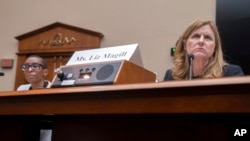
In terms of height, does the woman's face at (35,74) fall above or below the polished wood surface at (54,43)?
below

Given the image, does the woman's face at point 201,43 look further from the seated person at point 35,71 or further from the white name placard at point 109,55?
the seated person at point 35,71

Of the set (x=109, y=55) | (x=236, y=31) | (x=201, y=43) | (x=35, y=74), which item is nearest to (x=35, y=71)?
(x=35, y=74)

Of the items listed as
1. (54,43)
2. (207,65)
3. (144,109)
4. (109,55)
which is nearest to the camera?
(144,109)

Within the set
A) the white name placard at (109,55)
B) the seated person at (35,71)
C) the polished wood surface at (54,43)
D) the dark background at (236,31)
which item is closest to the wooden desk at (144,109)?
the white name placard at (109,55)

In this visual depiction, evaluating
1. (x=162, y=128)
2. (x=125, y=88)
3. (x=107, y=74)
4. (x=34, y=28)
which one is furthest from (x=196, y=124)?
(x=34, y=28)

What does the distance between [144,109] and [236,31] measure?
9.10 feet

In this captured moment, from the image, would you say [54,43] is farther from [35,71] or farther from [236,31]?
[236,31]

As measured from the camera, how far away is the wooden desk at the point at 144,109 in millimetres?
833

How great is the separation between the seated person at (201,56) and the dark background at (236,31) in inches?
64.4

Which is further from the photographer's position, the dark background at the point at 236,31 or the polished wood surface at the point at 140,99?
the dark background at the point at 236,31

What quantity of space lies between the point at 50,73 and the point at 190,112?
383 centimetres

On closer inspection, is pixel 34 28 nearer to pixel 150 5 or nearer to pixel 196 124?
pixel 150 5

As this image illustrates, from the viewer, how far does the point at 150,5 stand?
417 cm

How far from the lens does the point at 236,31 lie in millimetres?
3488
